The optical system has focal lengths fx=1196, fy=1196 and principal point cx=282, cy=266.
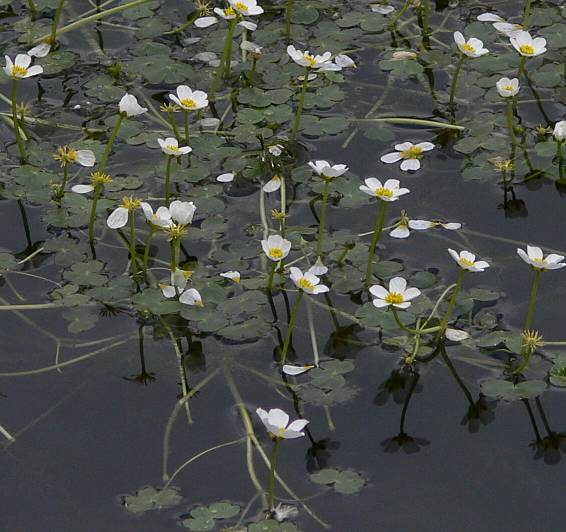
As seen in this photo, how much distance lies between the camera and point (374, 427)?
221cm

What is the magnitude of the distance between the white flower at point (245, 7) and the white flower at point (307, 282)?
0.95 metres

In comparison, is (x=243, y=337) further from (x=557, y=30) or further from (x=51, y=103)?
(x=557, y=30)

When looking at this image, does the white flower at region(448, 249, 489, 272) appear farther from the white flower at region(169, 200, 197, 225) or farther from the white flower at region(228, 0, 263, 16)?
the white flower at region(228, 0, 263, 16)

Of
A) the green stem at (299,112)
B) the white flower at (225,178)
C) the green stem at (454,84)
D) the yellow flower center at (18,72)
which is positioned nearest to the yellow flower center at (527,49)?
the green stem at (454,84)

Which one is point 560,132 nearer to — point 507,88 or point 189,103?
point 507,88

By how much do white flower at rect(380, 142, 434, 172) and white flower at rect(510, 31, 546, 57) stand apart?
0.36 m

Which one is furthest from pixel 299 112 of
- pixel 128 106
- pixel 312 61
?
pixel 128 106

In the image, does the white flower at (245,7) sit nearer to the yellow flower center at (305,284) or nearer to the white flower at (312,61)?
the white flower at (312,61)

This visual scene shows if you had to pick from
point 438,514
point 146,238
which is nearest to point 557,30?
point 146,238

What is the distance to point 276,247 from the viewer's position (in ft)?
7.89

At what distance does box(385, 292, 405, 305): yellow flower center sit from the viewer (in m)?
2.31

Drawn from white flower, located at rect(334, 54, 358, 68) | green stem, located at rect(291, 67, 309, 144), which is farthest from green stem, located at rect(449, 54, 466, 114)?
green stem, located at rect(291, 67, 309, 144)

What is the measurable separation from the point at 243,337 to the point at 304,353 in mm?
127

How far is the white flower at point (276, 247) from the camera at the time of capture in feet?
7.84
